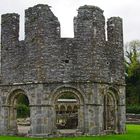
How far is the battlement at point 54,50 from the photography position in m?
25.5

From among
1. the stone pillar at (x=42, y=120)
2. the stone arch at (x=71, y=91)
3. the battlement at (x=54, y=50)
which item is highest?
the battlement at (x=54, y=50)

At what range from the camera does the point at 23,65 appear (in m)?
26.2

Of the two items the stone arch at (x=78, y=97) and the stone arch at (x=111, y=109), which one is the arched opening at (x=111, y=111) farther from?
the stone arch at (x=78, y=97)

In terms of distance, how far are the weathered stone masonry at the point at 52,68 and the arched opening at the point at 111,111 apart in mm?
228

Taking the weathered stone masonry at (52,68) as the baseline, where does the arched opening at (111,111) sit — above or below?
below

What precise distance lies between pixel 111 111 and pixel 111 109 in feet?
0.42

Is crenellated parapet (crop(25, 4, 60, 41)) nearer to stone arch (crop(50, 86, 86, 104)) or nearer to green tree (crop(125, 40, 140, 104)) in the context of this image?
stone arch (crop(50, 86, 86, 104))

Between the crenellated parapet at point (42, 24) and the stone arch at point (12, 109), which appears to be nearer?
the crenellated parapet at point (42, 24)

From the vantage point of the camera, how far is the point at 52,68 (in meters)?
25.4

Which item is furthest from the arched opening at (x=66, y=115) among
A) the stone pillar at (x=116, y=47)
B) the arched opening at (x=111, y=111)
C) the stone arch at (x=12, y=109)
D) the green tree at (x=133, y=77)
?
the green tree at (x=133, y=77)

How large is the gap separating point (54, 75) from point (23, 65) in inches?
80.4

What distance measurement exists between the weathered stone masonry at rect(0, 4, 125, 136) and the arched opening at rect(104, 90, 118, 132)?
0.23 metres

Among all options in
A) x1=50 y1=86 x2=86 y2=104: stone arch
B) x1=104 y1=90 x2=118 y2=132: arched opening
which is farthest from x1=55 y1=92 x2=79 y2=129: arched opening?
x1=50 y1=86 x2=86 y2=104: stone arch

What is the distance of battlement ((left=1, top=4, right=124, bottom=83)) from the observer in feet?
83.6
